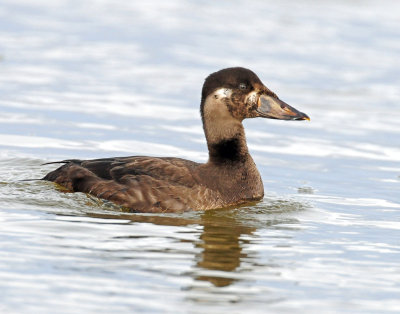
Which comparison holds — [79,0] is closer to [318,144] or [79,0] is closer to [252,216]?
[318,144]

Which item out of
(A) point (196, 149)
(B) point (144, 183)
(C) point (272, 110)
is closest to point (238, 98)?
(C) point (272, 110)

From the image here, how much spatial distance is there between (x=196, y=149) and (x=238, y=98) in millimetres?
2612

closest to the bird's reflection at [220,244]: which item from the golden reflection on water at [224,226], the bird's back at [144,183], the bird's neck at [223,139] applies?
the golden reflection on water at [224,226]

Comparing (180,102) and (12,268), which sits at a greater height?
(180,102)

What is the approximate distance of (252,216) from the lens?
8.96 m

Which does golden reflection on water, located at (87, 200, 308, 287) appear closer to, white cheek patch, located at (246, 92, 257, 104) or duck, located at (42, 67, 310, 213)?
duck, located at (42, 67, 310, 213)

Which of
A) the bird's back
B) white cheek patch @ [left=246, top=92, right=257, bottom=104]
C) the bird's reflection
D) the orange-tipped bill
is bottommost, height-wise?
the bird's reflection

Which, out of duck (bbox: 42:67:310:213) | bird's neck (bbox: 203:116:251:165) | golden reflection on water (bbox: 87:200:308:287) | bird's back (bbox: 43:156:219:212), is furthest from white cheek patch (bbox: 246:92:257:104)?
golden reflection on water (bbox: 87:200:308:287)

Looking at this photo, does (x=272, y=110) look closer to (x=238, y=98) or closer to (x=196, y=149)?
(x=238, y=98)

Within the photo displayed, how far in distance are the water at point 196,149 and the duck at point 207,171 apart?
19 centimetres

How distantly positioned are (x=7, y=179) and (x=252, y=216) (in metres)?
2.69

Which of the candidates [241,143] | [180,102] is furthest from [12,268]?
[180,102]

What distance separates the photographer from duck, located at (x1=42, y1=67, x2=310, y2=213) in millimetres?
9008

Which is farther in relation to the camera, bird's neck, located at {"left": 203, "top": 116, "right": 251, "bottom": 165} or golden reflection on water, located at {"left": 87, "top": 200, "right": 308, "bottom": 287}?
bird's neck, located at {"left": 203, "top": 116, "right": 251, "bottom": 165}
